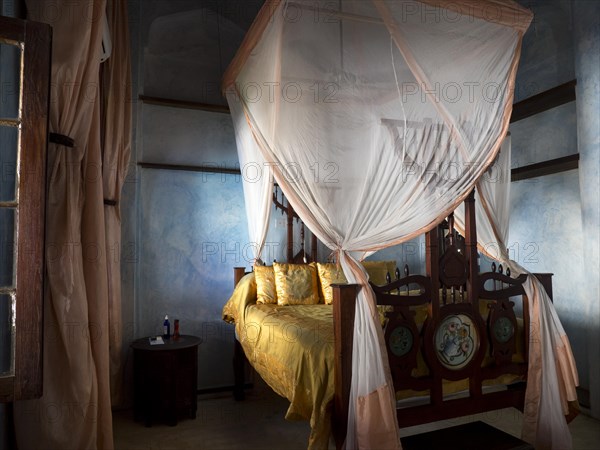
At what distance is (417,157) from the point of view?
98.4 inches

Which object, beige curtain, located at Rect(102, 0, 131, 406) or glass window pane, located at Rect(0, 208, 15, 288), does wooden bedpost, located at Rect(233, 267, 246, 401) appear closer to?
beige curtain, located at Rect(102, 0, 131, 406)

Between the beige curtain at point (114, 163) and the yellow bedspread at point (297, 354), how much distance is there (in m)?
0.94

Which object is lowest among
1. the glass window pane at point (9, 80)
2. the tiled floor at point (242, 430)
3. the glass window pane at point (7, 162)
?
the tiled floor at point (242, 430)

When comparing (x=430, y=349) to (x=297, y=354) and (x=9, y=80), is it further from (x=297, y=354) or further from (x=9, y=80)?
(x=9, y=80)

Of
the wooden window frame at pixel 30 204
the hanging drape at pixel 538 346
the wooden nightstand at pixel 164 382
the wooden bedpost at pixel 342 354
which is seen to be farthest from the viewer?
the wooden nightstand at pixel 164 382

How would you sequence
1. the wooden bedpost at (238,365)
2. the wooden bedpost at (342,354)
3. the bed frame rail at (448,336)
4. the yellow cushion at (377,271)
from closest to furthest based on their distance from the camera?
the wooden bedpost at (342,354) → the bed frame rail at (448,336) → the wooden bedpost at (238,365) → the yellow cushion at (377,271)

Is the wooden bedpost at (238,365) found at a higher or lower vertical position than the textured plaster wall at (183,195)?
lower

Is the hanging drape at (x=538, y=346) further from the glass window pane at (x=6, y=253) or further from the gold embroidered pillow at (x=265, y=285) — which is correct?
the glass window pane at (x=6, y=253)

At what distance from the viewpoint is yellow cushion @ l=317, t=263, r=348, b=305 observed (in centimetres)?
393

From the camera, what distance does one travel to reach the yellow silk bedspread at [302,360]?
2297 mm

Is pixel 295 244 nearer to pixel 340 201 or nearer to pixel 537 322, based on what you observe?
pixel 340 201

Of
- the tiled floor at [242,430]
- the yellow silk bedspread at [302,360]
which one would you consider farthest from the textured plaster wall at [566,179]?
the yellow silk bedspread at [302,360]

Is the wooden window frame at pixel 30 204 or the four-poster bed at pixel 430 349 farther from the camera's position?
the four-poster bed at pixel 430 349

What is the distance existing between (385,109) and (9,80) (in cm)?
179
